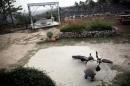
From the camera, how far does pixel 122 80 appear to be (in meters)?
9.24

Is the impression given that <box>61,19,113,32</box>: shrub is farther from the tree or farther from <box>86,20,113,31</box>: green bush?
the tree

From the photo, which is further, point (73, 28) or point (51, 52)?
point (73, 28)

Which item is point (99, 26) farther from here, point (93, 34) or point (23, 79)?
point (23, 79)

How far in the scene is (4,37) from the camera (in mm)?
18734

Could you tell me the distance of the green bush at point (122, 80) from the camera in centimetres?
885

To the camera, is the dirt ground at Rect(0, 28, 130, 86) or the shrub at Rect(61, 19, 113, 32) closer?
the dirt ground at Rect(0, 28, 130, 86)

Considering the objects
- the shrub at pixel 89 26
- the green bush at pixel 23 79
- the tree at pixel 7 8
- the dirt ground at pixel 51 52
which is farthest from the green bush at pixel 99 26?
the green bush at pixel 23 79

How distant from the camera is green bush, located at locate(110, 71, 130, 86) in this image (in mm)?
8851

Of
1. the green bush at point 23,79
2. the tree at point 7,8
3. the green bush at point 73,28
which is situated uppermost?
the tree at point 7,8

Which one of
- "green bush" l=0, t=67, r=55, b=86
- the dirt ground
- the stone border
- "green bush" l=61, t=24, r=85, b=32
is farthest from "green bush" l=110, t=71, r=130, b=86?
"green bush" l=61, t=24, r=85, b=32

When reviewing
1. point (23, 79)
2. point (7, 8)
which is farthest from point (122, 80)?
point (7, 8)

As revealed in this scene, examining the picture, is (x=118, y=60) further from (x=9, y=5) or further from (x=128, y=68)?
(x=9, y=5)

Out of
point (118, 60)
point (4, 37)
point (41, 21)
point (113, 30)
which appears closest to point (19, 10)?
point (41, 21)

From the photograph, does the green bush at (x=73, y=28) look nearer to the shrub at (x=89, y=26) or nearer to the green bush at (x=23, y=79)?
the shrub at (x=89, y=26)
